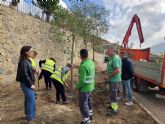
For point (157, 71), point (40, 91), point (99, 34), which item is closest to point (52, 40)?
point (99, 34)

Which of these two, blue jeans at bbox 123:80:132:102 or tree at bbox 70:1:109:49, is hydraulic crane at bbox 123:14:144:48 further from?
blue jeans at bbox 123:80:132:102

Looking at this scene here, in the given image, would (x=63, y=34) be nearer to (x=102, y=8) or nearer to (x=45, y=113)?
(x=102, y=8)

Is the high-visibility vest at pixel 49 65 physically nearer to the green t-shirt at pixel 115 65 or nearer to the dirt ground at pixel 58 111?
the dirt ground at pixel 58 111

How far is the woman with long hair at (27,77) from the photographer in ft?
26.3

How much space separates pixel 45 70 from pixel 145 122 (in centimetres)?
463

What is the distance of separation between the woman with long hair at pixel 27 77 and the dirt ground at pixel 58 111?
43 cm

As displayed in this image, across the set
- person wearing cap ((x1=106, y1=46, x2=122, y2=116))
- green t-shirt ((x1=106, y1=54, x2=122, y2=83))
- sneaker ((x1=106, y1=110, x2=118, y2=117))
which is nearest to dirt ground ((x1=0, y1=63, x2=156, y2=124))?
sneaker ((x1=106, y1=110, x2=118, y2=117))

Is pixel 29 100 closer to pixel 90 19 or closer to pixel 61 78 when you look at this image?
pixel 61 78

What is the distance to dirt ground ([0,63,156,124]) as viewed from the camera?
8828 millimetres

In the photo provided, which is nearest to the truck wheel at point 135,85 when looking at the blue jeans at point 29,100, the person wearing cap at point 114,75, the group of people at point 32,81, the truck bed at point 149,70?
the truck bed at point 149,70

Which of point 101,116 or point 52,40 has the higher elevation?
point 52,40

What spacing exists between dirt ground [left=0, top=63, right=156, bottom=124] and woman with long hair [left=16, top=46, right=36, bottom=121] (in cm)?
43

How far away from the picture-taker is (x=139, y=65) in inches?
612

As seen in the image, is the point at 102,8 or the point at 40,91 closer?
the point at 40,91
